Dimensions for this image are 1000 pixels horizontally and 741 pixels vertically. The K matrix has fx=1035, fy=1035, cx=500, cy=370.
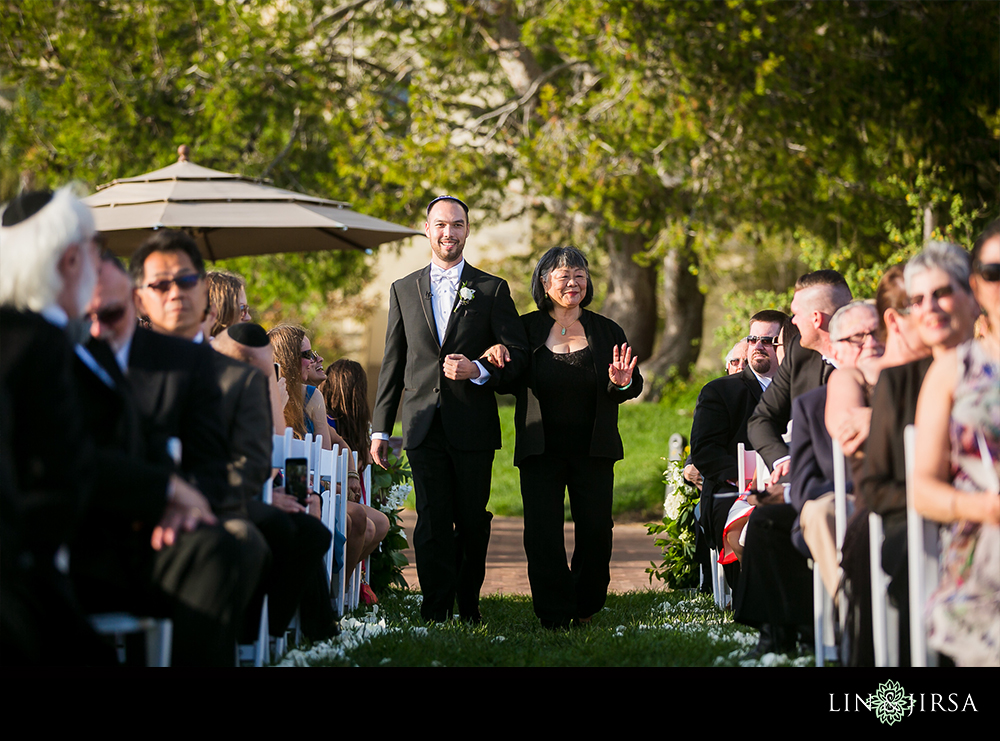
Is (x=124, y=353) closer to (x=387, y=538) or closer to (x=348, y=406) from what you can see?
(x=348, y=406)

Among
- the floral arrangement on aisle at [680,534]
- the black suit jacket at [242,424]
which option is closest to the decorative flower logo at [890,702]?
the black suit jacket at [242,424]

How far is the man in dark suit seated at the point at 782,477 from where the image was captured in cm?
407

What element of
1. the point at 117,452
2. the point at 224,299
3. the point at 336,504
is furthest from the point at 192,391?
the point at 336,504

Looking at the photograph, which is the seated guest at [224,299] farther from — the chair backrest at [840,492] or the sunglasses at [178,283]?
the chair backrest at [840,492]

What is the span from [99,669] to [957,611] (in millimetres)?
2368

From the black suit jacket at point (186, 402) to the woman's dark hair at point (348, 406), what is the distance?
9.63ft

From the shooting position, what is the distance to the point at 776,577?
4.09 m

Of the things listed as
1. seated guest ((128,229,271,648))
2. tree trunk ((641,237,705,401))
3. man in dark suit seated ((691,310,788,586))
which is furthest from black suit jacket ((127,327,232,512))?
tree trunk ((641,237,705,401))

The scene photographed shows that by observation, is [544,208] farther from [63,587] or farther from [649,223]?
[63,587]

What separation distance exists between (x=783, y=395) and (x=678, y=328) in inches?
540

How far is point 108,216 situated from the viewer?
7.38 m

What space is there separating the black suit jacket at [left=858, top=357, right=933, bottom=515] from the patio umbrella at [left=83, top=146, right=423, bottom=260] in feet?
16.2

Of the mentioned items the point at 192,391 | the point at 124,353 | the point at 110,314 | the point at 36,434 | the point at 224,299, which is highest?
the point at 224,299

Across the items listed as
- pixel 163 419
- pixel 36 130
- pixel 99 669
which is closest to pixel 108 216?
pixel 163 419
